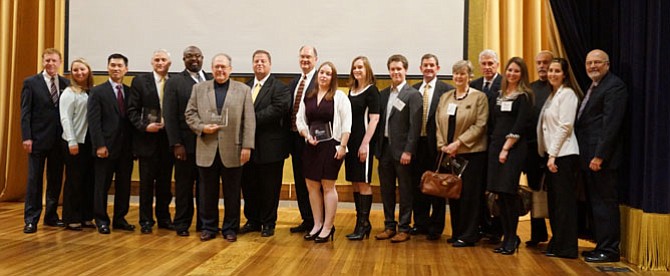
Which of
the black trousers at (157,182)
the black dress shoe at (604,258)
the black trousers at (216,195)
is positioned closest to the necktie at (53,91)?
the black trousers at (157,182)

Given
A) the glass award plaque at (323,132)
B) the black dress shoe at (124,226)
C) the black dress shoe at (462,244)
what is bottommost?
the black dress shoe at (462,244)

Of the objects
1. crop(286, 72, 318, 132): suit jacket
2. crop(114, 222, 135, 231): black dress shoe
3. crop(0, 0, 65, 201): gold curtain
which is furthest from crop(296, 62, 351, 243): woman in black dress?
crop(0, 0, 65, 201): gold curtain

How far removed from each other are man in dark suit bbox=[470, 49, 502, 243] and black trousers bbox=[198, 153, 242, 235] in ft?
6.10

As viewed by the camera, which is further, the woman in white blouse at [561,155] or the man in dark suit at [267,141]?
the man in dark suit at [267,141]

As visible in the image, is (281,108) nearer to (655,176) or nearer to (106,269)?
(106,269)

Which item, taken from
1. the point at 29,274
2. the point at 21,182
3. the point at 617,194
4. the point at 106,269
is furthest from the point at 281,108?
the point at 21,182

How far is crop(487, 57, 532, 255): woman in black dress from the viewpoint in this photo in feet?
13.5

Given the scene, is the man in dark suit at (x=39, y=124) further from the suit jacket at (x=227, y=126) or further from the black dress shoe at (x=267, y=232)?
the black dress shoe at (x=267, y=232)

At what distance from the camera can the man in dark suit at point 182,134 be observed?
4.54 metres

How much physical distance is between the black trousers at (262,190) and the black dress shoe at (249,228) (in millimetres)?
20

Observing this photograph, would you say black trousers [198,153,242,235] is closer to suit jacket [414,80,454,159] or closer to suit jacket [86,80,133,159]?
suit jacket [86,80,133,159]

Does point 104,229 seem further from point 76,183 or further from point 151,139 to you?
point 151,139

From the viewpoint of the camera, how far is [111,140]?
4703mm

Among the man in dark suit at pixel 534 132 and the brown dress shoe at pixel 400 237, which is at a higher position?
the man in dark suit at pixel 534 132
